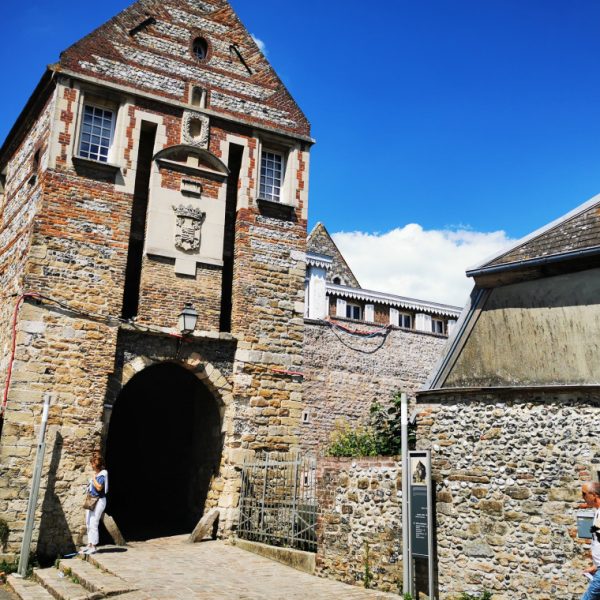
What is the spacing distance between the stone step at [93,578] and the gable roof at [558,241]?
6.32m

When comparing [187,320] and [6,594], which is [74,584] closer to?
[6,594]

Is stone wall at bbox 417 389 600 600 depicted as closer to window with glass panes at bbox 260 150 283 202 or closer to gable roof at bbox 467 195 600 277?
gable roof at bbox 467 195 600 277

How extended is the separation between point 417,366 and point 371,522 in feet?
55.3

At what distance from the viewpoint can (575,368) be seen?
25.5 ft

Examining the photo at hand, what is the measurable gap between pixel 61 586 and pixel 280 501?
11.7ft

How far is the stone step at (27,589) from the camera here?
28.5ft

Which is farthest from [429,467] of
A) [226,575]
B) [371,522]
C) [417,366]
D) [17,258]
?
[417,366]

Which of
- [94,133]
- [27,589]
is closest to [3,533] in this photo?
[27,589]

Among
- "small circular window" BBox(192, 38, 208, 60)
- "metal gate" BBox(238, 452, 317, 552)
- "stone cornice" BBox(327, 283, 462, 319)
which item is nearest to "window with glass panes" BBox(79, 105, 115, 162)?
"small circular window" BBox(192, 38, 208, 60)

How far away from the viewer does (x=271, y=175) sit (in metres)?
14.7

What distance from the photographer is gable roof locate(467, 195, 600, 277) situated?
822 cm

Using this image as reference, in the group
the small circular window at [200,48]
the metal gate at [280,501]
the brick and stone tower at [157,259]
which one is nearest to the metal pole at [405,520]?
the metal gate at [280,501]

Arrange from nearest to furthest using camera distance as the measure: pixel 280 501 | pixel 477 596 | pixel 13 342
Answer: pixel 477 596, pixel 280 501, pixel 13 342

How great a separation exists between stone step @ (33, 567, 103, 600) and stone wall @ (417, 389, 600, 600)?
4.50 m
